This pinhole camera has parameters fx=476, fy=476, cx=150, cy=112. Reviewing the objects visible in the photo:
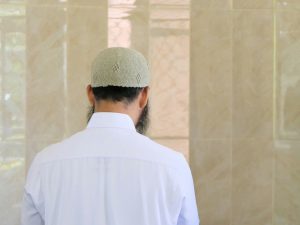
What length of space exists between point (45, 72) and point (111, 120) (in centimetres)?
74

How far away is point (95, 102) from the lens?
92 centimetres

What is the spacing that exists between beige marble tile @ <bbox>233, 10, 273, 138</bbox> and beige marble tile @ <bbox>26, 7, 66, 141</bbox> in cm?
59

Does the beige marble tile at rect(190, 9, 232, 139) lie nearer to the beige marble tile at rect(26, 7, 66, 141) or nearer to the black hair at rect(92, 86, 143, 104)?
the beige marble tile at rect(26, 7, 66, 141)

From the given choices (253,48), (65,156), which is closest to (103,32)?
(253,48)

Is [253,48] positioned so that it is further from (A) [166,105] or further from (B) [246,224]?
(B) [246,224]

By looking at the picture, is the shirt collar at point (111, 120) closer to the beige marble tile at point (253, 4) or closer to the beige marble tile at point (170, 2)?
the beige marble tile at point (170, 2)

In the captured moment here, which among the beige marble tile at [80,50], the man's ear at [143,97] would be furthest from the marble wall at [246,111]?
the man's ear at [143,97]

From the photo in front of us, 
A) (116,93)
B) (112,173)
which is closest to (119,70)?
(116,93)

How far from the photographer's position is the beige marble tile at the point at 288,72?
1.65 metres

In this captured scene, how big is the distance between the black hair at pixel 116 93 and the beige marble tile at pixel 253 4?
34.2 inches

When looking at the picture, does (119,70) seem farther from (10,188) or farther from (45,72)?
(10,188)

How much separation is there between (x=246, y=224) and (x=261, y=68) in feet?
1.78

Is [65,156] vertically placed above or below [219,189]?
above

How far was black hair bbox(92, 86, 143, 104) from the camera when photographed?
891 mm
